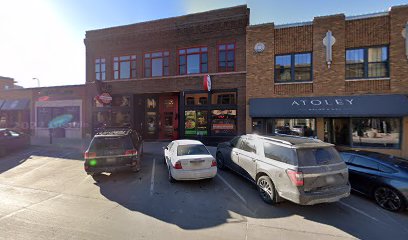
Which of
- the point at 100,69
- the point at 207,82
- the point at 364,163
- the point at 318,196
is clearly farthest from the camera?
the point at 100,69

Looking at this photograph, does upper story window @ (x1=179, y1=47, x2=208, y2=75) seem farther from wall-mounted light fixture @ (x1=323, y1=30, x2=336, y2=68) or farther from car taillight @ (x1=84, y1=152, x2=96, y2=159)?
car taillight @ (x1=84, y1=152, x2=96, y2=159)

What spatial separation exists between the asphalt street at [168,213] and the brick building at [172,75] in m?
7.64

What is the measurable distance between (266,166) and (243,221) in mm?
1747

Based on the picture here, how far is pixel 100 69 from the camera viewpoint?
1778cm

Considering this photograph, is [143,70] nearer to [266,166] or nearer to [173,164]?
[173,164]

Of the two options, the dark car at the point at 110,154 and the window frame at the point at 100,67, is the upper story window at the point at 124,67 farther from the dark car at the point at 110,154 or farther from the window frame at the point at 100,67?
the dark car at the point at 110,154

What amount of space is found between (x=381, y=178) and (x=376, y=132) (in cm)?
784

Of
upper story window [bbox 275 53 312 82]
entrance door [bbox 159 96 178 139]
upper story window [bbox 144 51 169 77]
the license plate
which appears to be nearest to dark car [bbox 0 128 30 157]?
entrance door [bbox 159 96 178 139]

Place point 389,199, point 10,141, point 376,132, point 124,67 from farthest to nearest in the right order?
point 124,67
point 10,141
point 376,132
point 389,199

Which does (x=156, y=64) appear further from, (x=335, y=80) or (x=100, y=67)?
(x=335, y=80)

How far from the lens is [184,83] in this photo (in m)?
15.4

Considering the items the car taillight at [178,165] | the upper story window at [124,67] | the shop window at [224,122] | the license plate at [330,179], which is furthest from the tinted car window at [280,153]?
the upper story window at [124,67]

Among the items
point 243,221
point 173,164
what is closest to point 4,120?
point 173,164

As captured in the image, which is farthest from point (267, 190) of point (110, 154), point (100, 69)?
point (100, 69)
